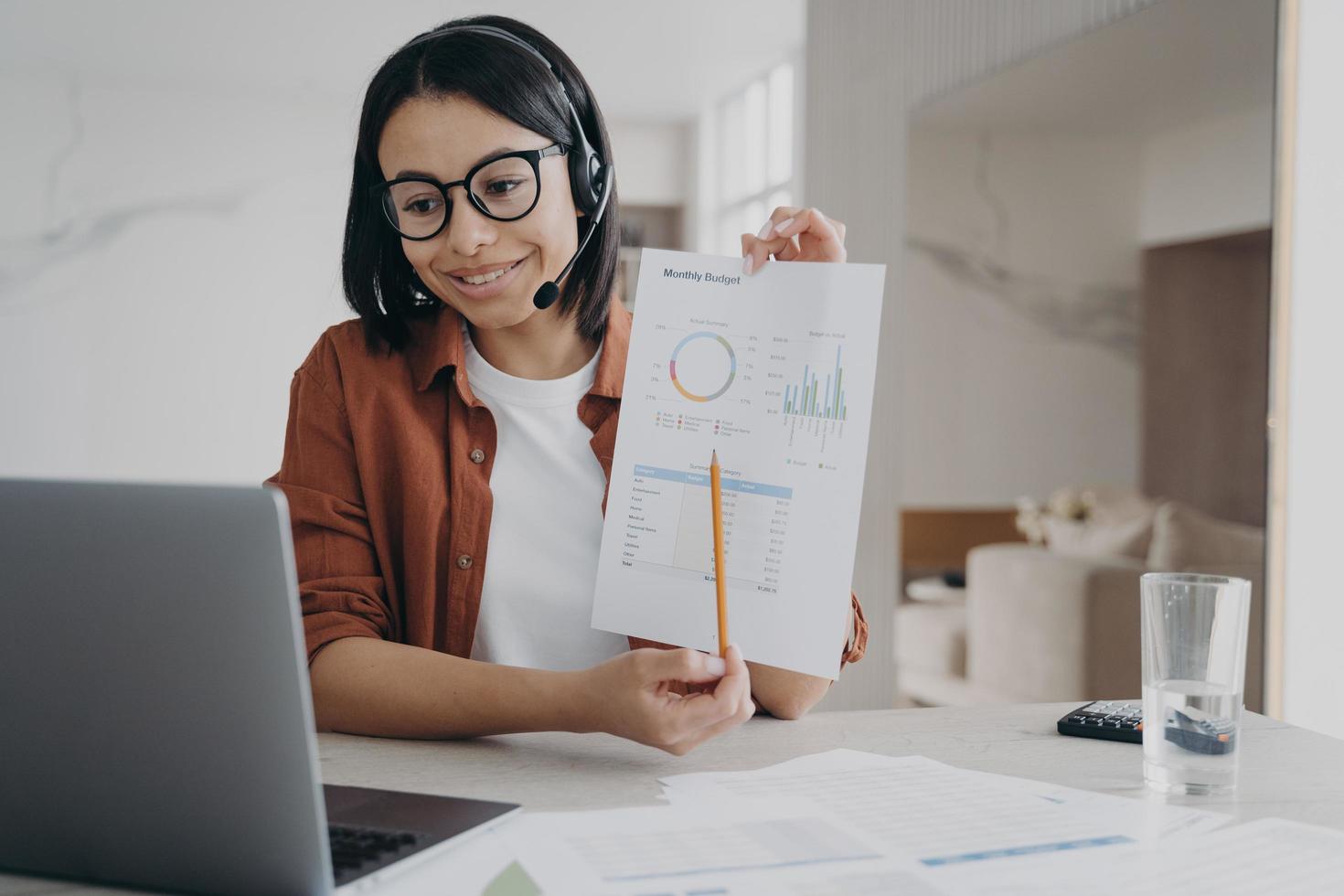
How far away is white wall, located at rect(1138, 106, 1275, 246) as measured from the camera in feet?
7.44

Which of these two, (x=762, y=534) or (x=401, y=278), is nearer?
(x=762, y=534)

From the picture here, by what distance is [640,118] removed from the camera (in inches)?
310

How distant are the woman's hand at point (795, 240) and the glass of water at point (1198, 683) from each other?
1.39 ft

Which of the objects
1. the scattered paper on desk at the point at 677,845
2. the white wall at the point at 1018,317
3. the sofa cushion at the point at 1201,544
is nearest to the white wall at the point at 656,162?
the white wall at the point at 1018,317

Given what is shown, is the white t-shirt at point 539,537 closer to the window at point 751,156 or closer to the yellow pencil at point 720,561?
the yellow pencil at point 720,561

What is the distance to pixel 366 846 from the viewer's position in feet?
2.38

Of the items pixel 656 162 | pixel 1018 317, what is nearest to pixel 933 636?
pixel 1018 317

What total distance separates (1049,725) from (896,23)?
2738mm

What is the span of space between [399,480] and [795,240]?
19.2 inches

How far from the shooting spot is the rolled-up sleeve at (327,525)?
45.4 inches

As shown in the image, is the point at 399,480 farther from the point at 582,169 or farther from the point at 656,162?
the point at 656,162

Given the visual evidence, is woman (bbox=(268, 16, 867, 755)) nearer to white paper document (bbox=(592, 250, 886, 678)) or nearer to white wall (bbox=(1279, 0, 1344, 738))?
white paper document (bbox=(592, 250, 886, 678))

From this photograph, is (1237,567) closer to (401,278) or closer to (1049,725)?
(1049,725)

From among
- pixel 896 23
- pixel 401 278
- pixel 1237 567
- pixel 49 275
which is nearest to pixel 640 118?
pixel 49 275
